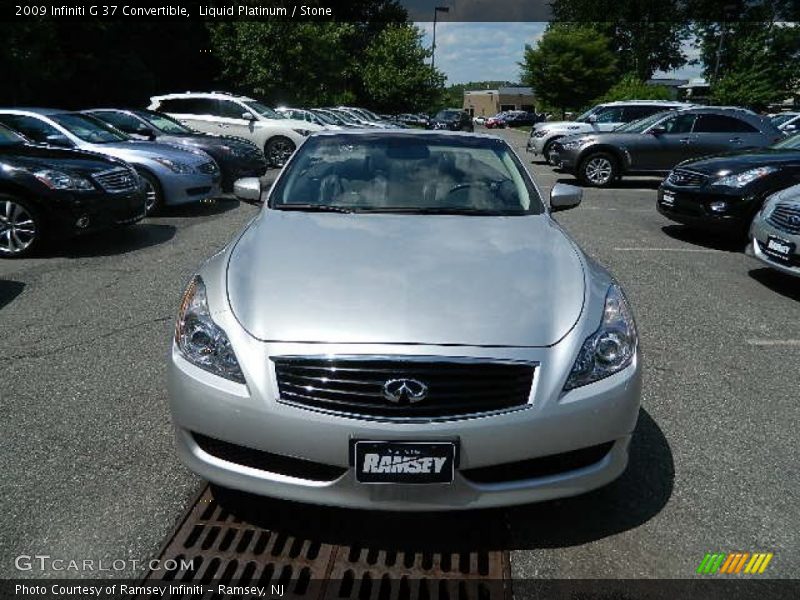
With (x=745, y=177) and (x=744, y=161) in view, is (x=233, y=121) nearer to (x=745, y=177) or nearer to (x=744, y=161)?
(x=744, y=161)

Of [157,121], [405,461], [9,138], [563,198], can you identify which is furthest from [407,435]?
[157,121]

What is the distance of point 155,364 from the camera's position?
410cm

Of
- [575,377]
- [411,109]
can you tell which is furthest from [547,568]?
[411,109]

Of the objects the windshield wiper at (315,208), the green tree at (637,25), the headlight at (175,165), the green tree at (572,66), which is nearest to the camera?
the windshield wiper at (315,208)

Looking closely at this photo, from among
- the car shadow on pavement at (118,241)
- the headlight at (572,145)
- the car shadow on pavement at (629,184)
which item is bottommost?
the car shadow on pavement at (629,184)

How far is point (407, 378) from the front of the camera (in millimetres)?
2229

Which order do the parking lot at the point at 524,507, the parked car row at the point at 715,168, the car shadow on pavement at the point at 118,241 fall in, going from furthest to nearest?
the car shadow on pavement at the point at 118,241
the parked car row at the point at 715,168
the parking lot at the point at 524,507

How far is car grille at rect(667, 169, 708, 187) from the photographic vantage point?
8008 mm

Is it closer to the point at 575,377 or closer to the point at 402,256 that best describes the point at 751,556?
the point at 575,377

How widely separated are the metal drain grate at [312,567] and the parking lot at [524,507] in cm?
9

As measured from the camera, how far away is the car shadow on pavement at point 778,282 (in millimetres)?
6098

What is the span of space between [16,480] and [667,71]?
83.0 meters

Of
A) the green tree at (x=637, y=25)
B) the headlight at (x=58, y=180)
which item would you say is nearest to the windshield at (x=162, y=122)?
the headlight at (x=58, y=180)

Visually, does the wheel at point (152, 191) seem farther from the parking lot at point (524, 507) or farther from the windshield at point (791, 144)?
the windshield at point (791, 144)
